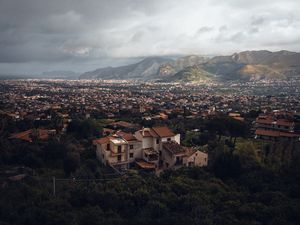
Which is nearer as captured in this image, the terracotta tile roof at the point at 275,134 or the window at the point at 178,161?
the window at the point at 178,161

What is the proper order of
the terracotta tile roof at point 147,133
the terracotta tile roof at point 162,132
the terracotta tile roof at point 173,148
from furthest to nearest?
the terracotta tile roof at point 162,132 → the terracotta tile roof at point 147,133 → the terracotta tile roof at point 173,148

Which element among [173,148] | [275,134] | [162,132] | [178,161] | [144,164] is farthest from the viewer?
[275,134]

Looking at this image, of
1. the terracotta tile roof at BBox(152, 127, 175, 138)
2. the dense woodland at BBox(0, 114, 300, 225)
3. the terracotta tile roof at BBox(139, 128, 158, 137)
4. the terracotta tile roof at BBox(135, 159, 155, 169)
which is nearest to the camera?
the dense woodland at BBox(0, 114, 300, 225)

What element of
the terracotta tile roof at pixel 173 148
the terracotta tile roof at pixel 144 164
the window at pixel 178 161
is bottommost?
the terracotta tile roof at pixel 144 164

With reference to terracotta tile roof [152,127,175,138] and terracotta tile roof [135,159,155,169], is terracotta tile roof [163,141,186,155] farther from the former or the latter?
terracotta tile roof [135,159,155,169]

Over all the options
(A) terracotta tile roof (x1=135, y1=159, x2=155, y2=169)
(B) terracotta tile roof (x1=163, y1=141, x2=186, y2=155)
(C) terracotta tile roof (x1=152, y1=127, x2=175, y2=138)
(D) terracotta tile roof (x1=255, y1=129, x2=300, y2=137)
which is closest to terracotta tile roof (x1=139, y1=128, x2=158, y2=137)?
(C) terracotta tile roof (x1=152, y1=127, x2=175, y2=138)

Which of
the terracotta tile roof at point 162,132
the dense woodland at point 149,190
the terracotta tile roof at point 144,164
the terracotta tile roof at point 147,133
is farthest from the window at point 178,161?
the terracotta tile roof at point 147,133

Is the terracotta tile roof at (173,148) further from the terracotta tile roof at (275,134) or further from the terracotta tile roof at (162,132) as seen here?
the terracotta tile roof at (275,134)

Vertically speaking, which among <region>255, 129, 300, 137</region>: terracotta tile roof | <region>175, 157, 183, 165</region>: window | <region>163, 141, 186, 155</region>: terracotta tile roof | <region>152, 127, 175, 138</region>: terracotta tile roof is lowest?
<region>175, 157, 183, 165</region>: window

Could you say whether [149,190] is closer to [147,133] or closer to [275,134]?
[147,133]

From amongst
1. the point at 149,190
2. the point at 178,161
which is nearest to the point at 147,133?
the point at 178,161
